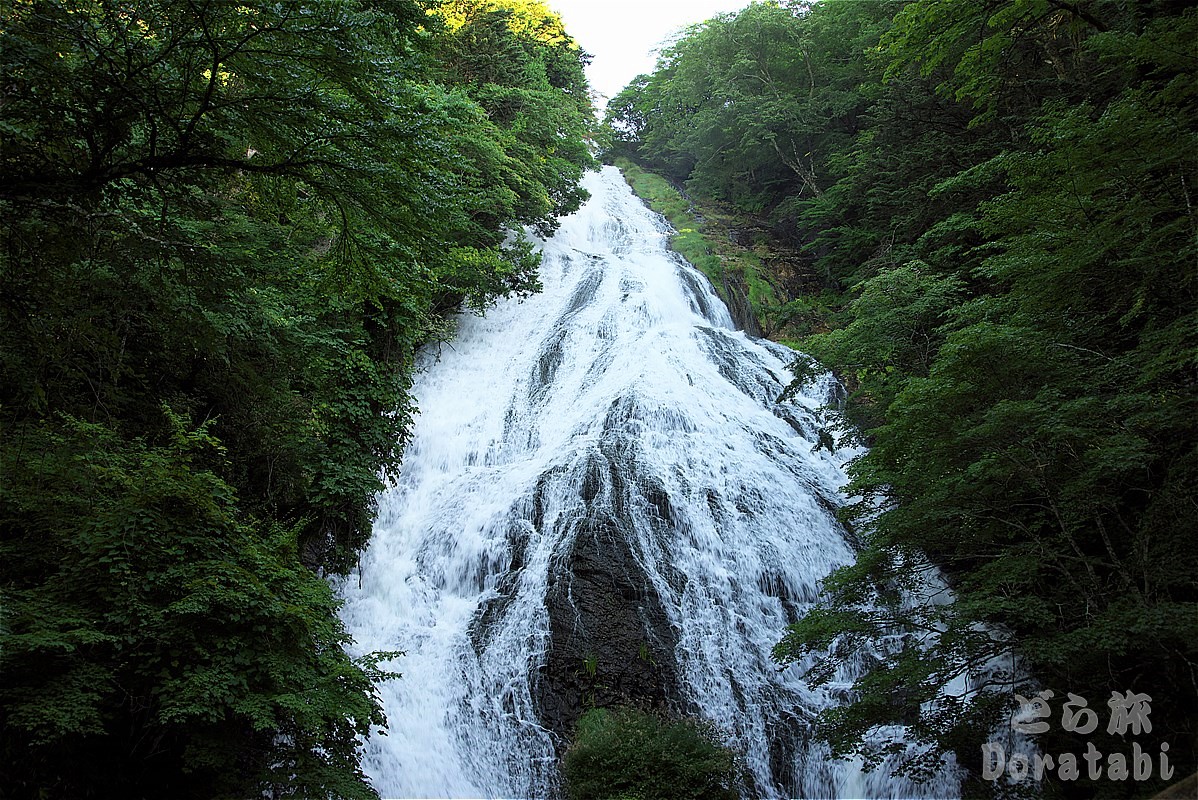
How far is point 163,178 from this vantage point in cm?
353

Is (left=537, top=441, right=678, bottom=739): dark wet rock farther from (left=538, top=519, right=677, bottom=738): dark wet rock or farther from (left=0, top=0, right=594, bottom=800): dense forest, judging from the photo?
(left=0, top=0, right=594, bottom=800): dense forest

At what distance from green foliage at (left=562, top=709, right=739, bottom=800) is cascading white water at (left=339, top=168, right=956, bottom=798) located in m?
1.02

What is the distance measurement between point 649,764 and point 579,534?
341 cm

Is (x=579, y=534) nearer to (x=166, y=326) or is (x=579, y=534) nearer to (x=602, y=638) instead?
(x=602, y=638)

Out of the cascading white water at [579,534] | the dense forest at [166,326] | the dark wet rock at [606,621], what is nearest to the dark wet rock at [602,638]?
the dark wet rock at [606,621]

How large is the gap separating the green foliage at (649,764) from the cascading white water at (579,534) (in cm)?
102

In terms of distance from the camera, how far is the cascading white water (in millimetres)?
6559

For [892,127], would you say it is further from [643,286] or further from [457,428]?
[457,428]

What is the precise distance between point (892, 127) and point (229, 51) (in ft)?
44.8

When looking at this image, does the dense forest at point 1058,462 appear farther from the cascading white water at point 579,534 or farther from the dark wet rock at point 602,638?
the dark wet rock at point 602,638

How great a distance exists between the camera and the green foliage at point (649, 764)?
17.2 ft

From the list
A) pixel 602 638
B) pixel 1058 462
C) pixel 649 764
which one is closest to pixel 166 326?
pixel 649 764

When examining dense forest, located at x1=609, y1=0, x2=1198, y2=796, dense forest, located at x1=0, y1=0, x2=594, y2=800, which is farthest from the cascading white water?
dense forest, located at x1=0, y1=0, x2=594, y2=800

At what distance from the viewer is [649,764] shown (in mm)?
5387
